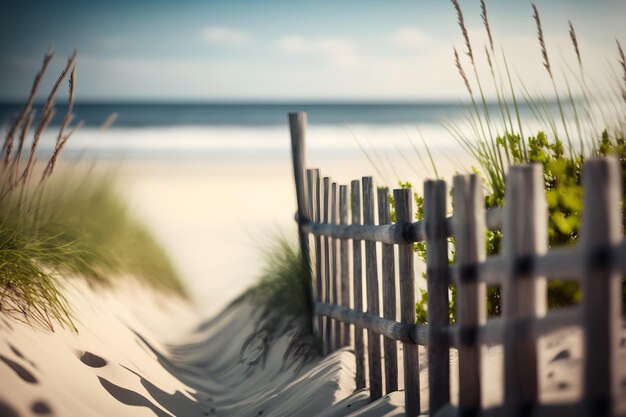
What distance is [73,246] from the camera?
4426 millimetres

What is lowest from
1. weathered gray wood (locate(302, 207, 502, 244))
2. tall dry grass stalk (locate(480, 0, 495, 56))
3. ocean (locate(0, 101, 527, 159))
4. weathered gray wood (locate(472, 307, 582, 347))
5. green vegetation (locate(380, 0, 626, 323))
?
weathered gray wood (locate(472, 307, 582, 347))

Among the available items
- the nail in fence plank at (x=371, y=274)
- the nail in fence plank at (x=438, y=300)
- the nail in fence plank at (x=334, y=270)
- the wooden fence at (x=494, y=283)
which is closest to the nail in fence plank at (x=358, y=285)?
the wooden fence at (x=494, y=283)

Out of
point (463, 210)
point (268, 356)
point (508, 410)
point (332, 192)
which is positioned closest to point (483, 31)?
point (332, 192)

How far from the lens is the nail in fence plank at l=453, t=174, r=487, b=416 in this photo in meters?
2.27

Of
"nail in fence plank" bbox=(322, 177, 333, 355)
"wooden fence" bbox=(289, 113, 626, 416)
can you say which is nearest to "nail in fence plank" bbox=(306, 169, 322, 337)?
"nail in fence plank" bbox=(322, 177, 333, 355)

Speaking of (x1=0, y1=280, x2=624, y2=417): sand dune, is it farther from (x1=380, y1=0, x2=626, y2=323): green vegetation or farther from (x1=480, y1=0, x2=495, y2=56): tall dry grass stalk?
(x1=480, y1=0, x2=495, y2=56): tall dry grass stalk

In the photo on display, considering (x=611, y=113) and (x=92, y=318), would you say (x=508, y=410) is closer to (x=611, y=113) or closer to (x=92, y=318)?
(x=611, y=113)

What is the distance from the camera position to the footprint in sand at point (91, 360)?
11.5 feet

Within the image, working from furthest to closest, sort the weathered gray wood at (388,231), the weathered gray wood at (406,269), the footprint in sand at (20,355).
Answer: the weathered gray wood at (406,269) → the footprint in sand at (20,355) → the weathered gray wood at (388,231)

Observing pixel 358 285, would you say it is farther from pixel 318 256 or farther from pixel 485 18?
pixel 485 18

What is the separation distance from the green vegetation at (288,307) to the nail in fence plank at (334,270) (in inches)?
10.0

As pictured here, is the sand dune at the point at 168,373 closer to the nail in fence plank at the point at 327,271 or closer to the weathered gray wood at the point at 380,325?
the nail in fence plank at the point at 327,271

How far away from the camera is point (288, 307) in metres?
5.00

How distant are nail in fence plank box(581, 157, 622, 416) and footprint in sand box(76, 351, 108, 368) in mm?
2539
